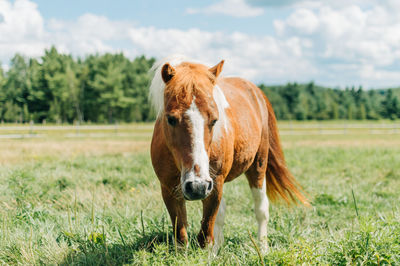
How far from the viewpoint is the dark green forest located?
33.3m

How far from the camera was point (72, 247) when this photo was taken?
3066 mm

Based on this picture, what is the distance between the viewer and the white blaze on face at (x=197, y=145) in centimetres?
225

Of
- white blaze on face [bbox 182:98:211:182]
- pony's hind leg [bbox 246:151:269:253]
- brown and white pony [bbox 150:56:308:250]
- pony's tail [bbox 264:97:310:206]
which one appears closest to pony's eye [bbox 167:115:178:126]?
brown and white pony [bbox 150:56:308:250]

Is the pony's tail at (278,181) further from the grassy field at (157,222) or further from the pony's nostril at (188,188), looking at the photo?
the pony's nostril at (188,188)

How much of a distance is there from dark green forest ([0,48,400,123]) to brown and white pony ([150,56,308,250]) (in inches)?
970

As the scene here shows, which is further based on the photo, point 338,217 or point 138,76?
point 138,76

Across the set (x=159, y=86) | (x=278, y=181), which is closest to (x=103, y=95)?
(x=278, y=181)

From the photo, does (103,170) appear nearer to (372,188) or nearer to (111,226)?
(111,226)

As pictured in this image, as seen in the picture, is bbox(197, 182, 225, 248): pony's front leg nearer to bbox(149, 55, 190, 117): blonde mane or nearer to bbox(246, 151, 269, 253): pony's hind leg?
bbox(149, 55, 190, 117): blonde mane

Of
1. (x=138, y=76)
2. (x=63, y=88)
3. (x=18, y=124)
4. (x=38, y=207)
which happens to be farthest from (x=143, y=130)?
(x=38, y=207)

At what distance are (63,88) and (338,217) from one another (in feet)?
138

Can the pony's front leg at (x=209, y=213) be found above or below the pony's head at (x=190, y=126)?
below

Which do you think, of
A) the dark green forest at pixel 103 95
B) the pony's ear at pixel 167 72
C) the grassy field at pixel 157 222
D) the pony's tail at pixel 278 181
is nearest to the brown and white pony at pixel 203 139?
the pony's ear at pixel 167 72

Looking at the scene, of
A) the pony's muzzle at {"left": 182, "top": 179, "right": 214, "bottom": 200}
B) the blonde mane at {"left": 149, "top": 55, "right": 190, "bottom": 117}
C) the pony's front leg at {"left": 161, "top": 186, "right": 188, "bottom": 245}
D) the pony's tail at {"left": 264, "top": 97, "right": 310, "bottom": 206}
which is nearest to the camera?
the pony's muzzle at {"left": 182, "top": 179, "right": 214, "bottom": 200}
